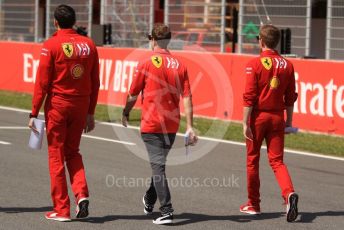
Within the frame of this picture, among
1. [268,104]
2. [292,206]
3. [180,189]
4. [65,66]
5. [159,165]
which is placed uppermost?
[65,66]

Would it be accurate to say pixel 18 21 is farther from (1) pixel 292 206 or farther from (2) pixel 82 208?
(1) pixel 292 206

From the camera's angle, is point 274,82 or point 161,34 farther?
point 274,82

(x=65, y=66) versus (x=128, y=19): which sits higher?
(x=128, y=19)

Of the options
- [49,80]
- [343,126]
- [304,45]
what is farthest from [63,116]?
[304,45]

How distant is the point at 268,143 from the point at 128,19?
566 inches

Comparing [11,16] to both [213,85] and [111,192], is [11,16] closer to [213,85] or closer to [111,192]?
[213,85]

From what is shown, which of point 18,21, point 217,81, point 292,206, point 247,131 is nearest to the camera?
point 292,206

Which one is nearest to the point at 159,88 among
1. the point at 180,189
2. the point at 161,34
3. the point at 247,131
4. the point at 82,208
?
the point at 161,34

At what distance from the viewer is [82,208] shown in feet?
25.5

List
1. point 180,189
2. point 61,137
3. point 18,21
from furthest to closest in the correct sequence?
point 18,21 < point 180,189 < point 61,137

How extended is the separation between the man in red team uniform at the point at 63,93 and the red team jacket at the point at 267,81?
4.84ft

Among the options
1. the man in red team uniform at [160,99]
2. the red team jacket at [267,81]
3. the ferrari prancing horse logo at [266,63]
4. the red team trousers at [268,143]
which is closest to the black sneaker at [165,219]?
the man in red team uniform at [160,99]

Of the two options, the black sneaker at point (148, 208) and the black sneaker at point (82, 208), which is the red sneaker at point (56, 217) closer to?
the black sneaker at point (82, 208)

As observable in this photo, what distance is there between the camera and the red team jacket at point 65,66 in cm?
764
